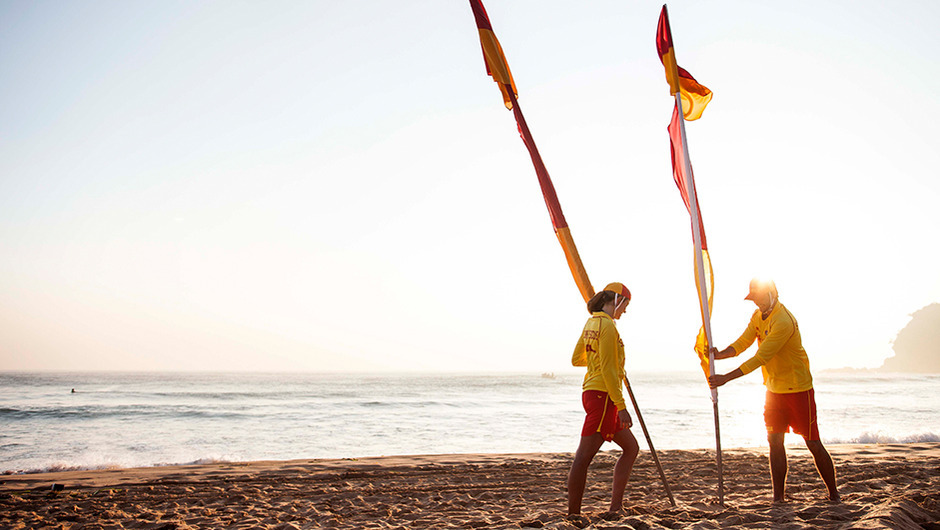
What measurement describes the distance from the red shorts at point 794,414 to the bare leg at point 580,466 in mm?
1482

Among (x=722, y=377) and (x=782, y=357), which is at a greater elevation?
(x=782, y=357)

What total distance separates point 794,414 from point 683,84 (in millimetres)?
3037

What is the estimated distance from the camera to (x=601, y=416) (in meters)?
3.51

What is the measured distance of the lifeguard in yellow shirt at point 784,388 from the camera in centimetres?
392

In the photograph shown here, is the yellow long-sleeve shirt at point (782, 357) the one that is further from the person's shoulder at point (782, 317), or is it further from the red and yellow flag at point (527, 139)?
the red and yellow flag at point (527, 139)

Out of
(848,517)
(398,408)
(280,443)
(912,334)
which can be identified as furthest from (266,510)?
(912,334)

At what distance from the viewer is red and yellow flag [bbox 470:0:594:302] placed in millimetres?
4348

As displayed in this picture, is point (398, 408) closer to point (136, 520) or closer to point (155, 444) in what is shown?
point (155, 444)

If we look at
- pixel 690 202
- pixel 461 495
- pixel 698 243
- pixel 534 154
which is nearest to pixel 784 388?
pixel 698 243

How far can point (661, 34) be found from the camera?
5062mm

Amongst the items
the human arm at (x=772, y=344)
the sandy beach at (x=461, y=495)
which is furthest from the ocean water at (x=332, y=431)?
the human arm at (x=772, y=344)

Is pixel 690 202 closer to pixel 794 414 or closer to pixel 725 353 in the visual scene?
pixel 725 353

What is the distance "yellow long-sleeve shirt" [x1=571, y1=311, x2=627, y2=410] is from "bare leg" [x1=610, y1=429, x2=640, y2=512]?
0.65ft

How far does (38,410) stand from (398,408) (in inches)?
569
